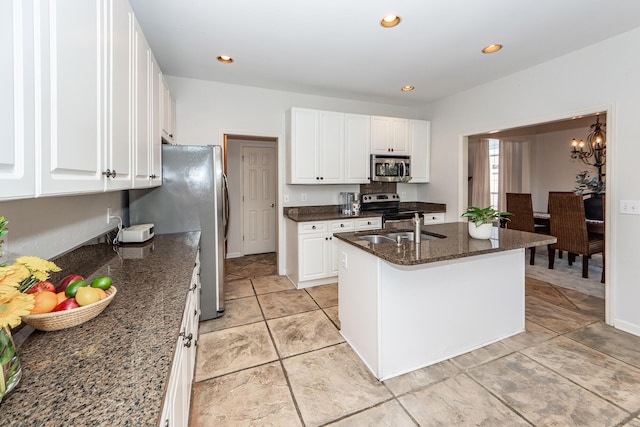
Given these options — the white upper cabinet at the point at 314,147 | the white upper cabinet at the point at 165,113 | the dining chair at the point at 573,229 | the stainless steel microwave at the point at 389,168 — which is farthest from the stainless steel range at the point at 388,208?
the white upper cabinet at the point at 165,113

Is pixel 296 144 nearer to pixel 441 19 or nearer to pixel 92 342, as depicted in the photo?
pixel 441 19

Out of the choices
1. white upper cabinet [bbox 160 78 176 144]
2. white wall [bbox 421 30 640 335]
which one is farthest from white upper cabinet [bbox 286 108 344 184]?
white wall [bbox 421 30 640 335]

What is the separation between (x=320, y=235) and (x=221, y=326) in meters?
1.57

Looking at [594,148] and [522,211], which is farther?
[594,148]

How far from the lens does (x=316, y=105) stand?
4078 mm

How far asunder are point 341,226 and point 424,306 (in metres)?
1.86

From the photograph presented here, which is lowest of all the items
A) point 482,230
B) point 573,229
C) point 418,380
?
point 418,380

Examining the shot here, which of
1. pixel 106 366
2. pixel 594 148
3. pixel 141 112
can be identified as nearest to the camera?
pixel 106 366

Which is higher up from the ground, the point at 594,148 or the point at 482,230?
the point at 594,148

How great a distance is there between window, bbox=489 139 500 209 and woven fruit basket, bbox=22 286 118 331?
744 cm

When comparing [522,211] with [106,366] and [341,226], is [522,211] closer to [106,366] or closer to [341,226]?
[341,226]

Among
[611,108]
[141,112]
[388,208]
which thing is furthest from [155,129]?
[611,108]

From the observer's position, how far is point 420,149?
14.7ft

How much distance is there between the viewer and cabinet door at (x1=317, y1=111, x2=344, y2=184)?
3.80 metres
